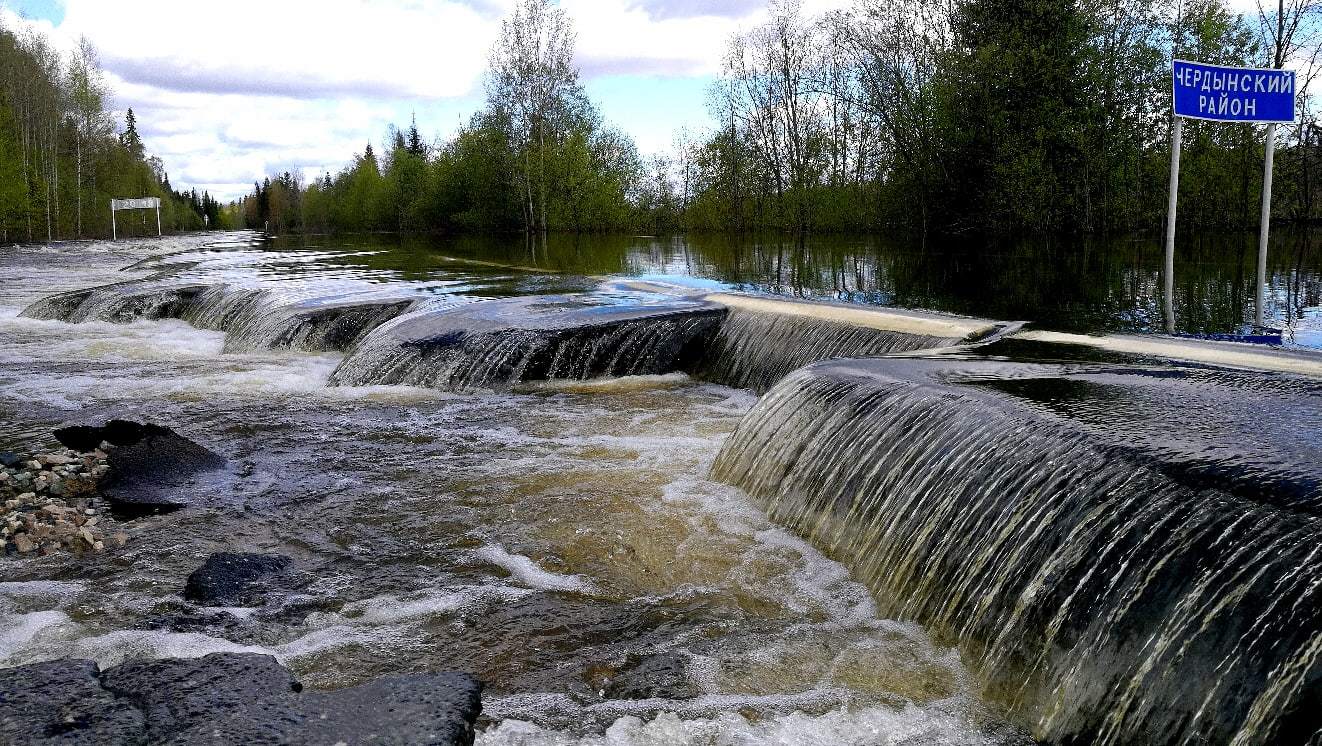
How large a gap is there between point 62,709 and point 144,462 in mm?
3974

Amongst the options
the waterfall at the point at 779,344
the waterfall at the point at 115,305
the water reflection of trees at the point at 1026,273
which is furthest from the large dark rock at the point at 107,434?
the waterfall at the point at 115,305

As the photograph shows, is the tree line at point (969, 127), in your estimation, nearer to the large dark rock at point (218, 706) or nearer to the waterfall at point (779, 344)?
the waterfall at point (779, 344)

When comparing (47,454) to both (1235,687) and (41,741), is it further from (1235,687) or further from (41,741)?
(1235,687)

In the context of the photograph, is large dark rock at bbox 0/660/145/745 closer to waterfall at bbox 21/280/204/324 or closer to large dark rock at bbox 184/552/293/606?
large dark rock at bbox 184/552/293/606

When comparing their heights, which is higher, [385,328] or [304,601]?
[385,328]

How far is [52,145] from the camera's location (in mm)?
54062

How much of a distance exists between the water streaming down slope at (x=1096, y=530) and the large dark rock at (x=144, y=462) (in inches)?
156

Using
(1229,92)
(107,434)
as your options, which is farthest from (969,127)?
(107,434)

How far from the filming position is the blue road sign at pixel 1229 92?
7984mm

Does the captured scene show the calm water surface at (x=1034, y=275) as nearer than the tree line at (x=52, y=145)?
Yes

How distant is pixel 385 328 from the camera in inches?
427

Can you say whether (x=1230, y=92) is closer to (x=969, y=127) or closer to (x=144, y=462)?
(x=144, y=462)

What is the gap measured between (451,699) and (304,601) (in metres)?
1.60

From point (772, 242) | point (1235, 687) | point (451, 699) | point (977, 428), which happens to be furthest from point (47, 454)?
point (772, 242)
